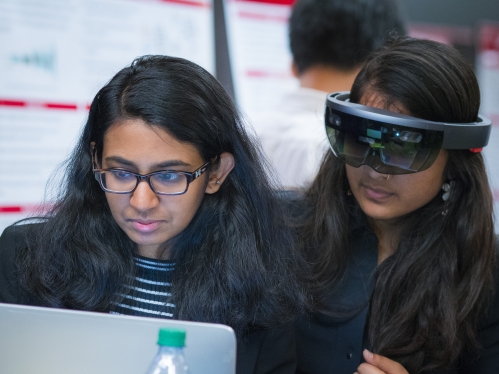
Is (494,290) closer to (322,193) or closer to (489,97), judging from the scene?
(322,193)

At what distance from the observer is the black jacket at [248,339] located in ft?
5.71

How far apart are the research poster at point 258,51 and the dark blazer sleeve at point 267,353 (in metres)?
1.67

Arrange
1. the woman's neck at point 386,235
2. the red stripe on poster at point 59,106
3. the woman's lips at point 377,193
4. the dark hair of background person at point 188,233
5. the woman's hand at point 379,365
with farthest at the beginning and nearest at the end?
1. the red stripe on poster at point 59,106
2. the woman's neck at point 386,235
3. the woman's lips at point 377,193
4. the woman's hand at point 379,365
5. the dark hair of background person at point 188,233

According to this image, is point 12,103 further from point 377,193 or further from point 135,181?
point 377,193

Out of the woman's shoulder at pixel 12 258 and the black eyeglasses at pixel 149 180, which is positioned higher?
the black eyeglasses at pixel 149 180

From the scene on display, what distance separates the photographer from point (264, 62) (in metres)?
3.47

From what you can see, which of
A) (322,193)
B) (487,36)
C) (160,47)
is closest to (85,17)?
(160,47)

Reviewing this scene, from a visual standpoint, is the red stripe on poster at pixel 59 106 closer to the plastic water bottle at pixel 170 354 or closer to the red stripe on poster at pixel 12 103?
the red stripe on poster at pixel 12 103

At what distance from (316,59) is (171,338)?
77.2 inches

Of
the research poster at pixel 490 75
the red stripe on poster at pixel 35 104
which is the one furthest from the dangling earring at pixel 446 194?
the research poster at pixel 490 75

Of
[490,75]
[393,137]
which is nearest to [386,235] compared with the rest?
[393,137]

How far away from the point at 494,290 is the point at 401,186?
0.42 metres

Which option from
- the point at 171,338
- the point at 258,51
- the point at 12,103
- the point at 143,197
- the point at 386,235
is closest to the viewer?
the point at 171,338

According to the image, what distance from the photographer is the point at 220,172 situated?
1.79 metres
